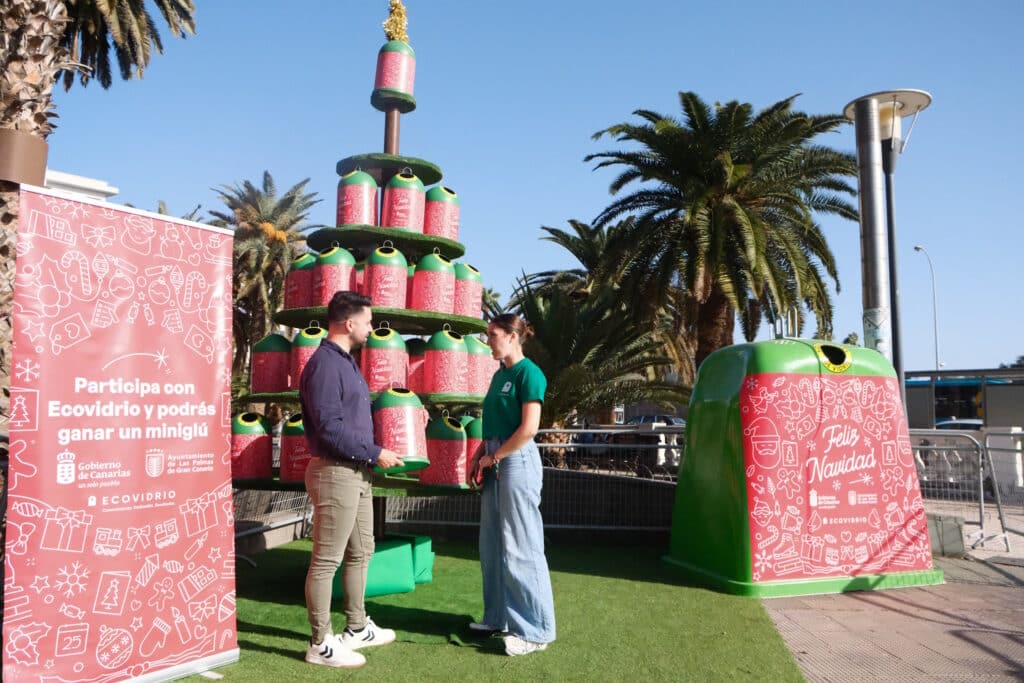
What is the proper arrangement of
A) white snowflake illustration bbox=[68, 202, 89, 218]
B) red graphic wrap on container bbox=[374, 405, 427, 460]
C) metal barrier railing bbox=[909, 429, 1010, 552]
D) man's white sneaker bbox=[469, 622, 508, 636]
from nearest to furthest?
white snowflake illustration bbox=[68, 202, 89, 218] < man's white sneaker bbox=[469, 622, 508, 636] < red graphic wrap on container bbox=[374, 405, 427, 460] < metal barrier railing bbox=[909, 429, 1010, 552]

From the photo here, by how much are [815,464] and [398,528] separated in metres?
4.41

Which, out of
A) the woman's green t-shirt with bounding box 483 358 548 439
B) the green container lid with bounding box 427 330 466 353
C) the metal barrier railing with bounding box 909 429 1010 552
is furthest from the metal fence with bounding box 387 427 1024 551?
the woman's green t-shirt with bounding box 483 358 548 439

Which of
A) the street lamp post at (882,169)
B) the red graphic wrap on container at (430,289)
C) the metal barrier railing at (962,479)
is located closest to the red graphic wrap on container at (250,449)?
the red graphic wrap on container at (430,289)

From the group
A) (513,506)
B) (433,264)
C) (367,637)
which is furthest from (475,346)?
(367,637)

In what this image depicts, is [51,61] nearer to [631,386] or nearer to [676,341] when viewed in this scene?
[631,386]

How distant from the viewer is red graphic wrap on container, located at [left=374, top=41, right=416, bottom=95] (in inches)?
246

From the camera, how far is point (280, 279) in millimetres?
26125

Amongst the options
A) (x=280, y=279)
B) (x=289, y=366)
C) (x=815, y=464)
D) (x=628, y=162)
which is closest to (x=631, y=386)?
(x=628, y=162)

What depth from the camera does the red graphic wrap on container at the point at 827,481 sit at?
216 inches

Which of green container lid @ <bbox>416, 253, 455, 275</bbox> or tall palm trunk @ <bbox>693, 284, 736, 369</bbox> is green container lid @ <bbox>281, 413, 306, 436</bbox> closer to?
green container lid @ <bbox>416, 253, 455, 275</bbox>

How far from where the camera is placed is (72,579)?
3.16 meters

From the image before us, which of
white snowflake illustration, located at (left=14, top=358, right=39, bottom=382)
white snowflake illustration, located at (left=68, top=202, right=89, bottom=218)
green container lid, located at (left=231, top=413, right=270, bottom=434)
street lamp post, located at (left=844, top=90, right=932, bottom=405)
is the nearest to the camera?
white snowflake illustration, located at (left=14, top=358, right=39, bottom=382)

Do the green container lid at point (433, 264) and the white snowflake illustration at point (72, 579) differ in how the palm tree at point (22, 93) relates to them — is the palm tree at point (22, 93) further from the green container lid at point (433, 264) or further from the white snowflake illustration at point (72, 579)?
the green container lid at point (433, 264)

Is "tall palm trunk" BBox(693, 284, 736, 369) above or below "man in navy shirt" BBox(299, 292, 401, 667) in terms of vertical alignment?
above
